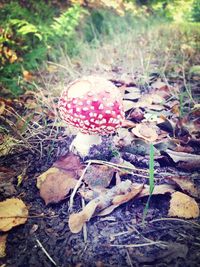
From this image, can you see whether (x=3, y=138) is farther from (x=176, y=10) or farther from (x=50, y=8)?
(x=176, y=10)

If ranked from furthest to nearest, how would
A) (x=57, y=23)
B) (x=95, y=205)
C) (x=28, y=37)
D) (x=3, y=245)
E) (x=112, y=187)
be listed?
(x=57, y=23), (x=28, y=37), (x=112, y=187), (x=95, y=205), (x=3, y=245)

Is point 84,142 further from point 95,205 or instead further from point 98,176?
point 95,205

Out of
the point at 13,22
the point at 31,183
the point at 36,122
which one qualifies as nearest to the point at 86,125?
the point at 31,183

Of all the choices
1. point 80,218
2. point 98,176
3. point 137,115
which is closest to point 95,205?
point 80,218

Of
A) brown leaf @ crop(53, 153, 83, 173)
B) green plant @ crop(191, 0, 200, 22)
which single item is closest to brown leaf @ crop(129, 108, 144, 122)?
brown leaf @ crop(53, 153, 83, 173)

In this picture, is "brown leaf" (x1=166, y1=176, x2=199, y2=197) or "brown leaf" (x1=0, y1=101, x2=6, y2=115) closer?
"brown leaf" (x1=166, y1=176, x2=199, y2=197)

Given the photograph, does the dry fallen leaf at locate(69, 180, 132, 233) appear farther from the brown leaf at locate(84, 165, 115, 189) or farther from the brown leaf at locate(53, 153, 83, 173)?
the brown leaf at locate(53, 153, 83, 173)
